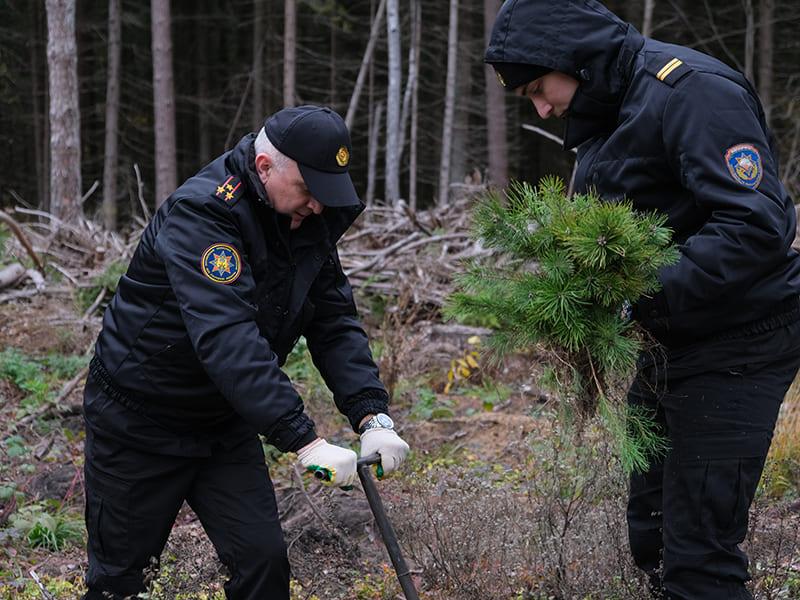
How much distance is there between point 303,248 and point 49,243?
23.7 feet

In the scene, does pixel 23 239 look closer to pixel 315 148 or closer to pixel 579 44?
pixel 315 148

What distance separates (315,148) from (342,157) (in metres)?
0.13

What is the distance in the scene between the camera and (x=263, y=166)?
2.82m

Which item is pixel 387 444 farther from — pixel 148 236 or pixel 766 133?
pixel 766 133

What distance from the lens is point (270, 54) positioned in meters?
23.2

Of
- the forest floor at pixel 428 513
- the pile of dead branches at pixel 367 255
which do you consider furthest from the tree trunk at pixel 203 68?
the forest floor at pixel 428 513

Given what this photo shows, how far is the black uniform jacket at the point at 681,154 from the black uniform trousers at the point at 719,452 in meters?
0.10

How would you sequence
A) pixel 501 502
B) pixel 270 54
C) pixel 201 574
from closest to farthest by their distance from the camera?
pixel 201 574, pixel 501 502, pixel 270 54

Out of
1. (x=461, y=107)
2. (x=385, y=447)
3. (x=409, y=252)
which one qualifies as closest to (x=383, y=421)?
(x=385, y=447)

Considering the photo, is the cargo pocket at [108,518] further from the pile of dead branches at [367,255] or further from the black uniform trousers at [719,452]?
the pile of dead branches at [367,255]

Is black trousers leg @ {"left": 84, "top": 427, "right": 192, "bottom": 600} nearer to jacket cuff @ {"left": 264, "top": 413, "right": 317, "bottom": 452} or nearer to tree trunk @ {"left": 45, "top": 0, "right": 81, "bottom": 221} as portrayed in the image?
jacket cuff @ {"left": 264, "top": 413, "right": 317, "bottom": 452}

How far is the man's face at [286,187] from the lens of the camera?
9.13 ft

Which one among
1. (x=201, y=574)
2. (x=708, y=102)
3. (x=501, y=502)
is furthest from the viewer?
(x=501, y=502)

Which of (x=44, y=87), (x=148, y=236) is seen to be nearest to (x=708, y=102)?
(x=148, y=236)
